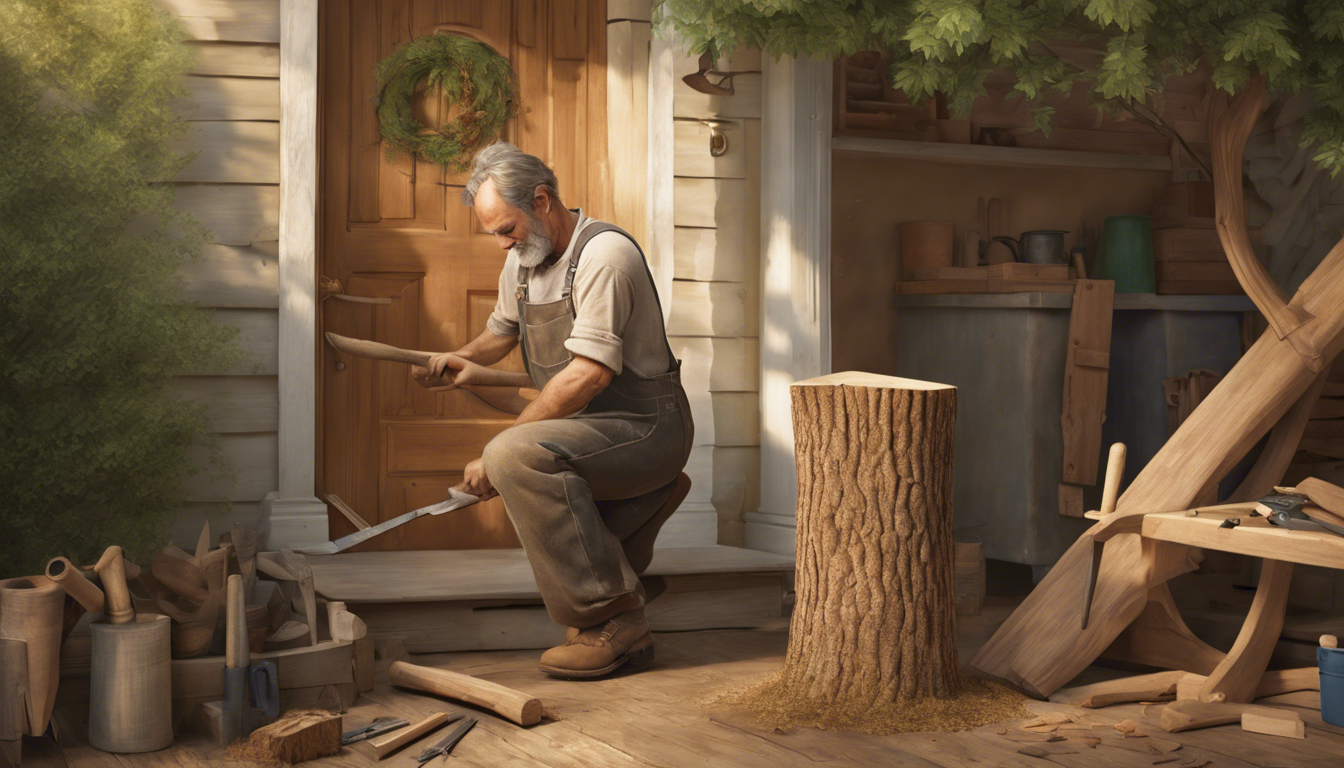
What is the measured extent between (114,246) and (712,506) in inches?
88.2

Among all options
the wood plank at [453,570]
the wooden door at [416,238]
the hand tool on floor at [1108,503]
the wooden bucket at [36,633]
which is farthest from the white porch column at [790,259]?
the wooden bucket at [36,633]

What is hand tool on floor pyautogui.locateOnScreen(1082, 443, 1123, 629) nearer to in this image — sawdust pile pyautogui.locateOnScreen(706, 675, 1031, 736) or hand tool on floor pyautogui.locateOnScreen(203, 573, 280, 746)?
sawdust pile pyautogui.locateOnScreen(706, 675, 1031, 736)

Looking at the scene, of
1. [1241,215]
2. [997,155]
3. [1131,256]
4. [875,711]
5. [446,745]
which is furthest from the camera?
[997,155]

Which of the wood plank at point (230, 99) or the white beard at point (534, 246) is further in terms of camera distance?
the wood plank at point (230, 99)

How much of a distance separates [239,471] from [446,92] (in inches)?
61.7

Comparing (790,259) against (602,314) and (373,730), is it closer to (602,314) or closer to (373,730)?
(602,314)

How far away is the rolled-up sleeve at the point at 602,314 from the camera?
3.19m

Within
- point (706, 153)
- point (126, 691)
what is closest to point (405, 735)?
point (126, 691)

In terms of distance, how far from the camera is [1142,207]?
221 inches

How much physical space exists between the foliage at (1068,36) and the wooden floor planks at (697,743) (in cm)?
161

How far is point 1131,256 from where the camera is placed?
5.02 metres

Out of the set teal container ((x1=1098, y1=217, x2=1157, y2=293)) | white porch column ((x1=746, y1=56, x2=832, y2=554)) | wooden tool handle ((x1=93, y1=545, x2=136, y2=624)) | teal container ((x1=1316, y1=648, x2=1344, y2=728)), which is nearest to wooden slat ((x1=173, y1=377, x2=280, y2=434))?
wooden tool handle ((x1=93, y1=545, x2=136, y2=624))

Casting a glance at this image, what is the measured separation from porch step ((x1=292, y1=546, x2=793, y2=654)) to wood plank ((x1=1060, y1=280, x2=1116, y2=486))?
4.04 feet

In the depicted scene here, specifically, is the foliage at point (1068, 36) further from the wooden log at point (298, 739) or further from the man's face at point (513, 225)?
the wooden log at point (298, 739)
